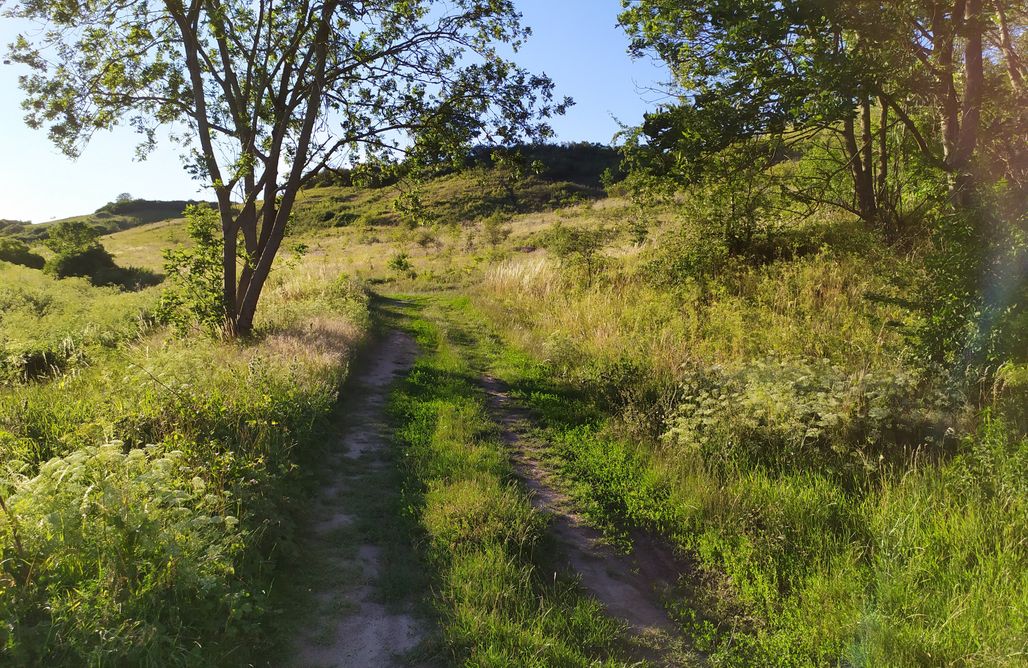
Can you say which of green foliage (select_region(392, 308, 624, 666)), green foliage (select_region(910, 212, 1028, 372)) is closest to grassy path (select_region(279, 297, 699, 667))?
green foliage (select_region(392, 308, 624, 666))

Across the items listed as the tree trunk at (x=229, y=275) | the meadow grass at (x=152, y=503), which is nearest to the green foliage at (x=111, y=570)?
the meadow grass at (x=152, y=503)

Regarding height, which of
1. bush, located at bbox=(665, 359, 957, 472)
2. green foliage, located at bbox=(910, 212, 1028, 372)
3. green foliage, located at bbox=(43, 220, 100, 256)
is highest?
A: green foliage, located at bbox=(43, 220, 100, 256)

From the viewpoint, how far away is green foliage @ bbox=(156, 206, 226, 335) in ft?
34.7

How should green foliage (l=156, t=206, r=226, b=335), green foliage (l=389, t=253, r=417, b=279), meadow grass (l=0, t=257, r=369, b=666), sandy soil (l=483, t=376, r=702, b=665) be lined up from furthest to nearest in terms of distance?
green foliage (l=389, t=253, r=417, b=279)
green foliage (l=156, t=206, r=226, b=335)
sandy soil (l=483, t=376, r=702, b=665)
meadow grass (l=0, t=257, r=369, b=666)

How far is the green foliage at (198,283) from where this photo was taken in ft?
34.7

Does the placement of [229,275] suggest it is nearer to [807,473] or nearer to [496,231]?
[807,473]

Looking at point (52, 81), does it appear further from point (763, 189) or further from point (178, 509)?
point (763, 189)

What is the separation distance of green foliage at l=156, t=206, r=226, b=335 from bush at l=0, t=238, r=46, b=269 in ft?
86.2

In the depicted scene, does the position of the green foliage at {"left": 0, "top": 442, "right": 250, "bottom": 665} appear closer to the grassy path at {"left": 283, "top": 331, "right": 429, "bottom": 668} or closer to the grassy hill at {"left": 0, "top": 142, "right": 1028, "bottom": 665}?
the grassy hill at {"left": 0, "top": 142, "right": 1028, "bottom": 665}

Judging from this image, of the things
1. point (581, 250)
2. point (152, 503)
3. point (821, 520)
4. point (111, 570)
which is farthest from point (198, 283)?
point (821, 520)

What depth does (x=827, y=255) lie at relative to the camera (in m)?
10.9

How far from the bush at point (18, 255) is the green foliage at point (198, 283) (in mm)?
26262

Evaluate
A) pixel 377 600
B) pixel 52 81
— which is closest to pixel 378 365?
pixel 377 600

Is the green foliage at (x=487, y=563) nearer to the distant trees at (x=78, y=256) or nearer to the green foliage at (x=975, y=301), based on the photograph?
the green foliage at (x=975, y=301)
